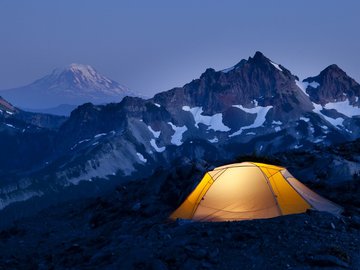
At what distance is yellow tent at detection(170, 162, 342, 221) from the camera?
2394 cm

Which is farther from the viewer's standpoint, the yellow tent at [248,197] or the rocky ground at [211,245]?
the yellow tent at [248,197]

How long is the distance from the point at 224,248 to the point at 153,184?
831 inches

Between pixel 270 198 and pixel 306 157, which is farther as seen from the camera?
pixel 306 157

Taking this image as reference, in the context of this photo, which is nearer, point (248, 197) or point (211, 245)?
point (211, 245)

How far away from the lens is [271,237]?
746 inches

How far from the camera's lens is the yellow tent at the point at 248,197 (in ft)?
78.5

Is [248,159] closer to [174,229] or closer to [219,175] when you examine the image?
[219,175]

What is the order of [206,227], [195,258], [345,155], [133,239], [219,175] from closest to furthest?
[195,258]
[206,227]
[133,239]
[219,175]
[345,155]

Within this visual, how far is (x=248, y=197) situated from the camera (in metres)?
24.5

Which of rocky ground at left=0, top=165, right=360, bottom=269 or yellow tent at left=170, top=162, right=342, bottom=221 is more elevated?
yellow tent at left=170, top=162, right=342, bottom=221

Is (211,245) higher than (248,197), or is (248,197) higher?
(248,197)

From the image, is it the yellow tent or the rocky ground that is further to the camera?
the yellow tent

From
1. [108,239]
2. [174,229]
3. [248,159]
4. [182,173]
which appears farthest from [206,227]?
[182,173]

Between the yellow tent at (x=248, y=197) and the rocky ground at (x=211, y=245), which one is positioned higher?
the yellow tent at (x=248, y=197)
